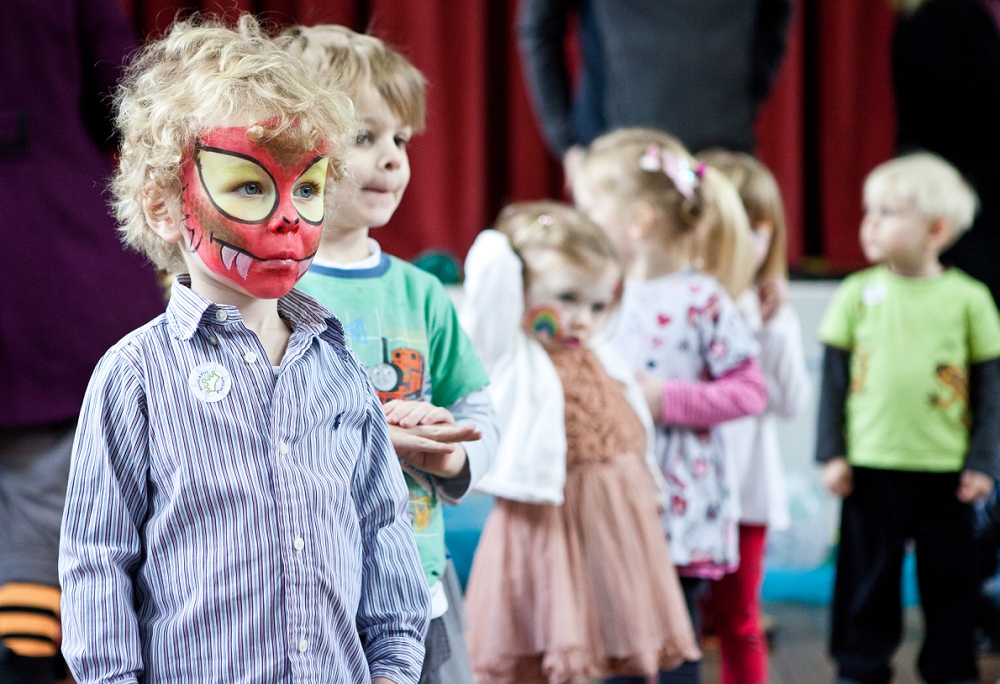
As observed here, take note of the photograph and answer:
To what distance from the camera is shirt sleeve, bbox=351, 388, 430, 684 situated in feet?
3.63

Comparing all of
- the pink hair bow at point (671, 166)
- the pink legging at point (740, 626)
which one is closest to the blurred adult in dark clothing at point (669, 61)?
the pink hair bow at point (671, 166)

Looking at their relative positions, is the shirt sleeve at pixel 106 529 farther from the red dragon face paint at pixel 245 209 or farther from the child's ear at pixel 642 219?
the child's ear at pixel 642 219

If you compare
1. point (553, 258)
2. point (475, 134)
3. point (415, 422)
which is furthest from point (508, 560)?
point (475, 134)

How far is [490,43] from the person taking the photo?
4766 mm

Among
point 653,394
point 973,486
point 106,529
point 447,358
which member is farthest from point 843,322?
point 106,529

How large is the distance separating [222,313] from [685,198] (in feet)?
4.68

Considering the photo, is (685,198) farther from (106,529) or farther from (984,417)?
(106,529)

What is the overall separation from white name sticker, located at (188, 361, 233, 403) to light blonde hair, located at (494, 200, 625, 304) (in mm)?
977

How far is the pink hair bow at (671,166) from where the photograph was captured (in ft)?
7.41

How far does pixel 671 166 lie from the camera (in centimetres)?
227

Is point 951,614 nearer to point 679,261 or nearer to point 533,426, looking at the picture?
point 679,261

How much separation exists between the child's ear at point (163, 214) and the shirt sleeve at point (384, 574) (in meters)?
0.25

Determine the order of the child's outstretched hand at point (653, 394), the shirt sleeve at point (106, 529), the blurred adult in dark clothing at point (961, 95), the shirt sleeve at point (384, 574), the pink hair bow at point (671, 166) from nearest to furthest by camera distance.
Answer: the shirt sleeve at point (106, 529) < the shirt sleeve at point (384, 574) < the child's outstretched hand at point (653, 394) < the pink hair bow at point (671, 166) < the blurred adult in dark clothing at point (961, 95)

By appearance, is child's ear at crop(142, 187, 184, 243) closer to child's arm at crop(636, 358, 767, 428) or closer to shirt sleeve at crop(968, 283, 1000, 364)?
child's arm at crop(636, 358, 767, 428)
